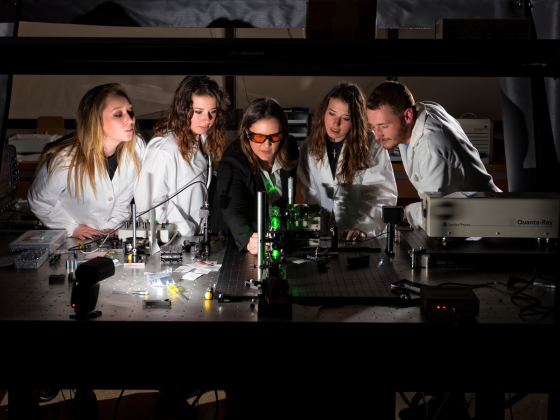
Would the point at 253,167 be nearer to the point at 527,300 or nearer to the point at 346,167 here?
the point at 346,167

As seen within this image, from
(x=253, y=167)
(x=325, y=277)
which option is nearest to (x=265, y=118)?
(x=253, y=167)

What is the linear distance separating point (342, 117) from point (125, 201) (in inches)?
46.4

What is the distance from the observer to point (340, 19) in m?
1.55

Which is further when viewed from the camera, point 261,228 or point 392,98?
point 392,98

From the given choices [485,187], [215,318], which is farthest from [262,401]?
[485,187]

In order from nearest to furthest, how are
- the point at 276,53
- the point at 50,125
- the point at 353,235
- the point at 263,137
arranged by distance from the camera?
the point at 276,53
the point at 263,137
the point at 353,235
the point at 50,125

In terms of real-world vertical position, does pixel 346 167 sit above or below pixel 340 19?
below

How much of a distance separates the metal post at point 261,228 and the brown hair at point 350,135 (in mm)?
889

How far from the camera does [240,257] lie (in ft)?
6.32

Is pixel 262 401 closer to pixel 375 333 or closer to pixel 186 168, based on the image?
pixel 375 333

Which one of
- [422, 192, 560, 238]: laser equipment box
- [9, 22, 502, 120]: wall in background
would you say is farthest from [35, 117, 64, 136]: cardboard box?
[422, 192, 560, 238]: laser equipment box

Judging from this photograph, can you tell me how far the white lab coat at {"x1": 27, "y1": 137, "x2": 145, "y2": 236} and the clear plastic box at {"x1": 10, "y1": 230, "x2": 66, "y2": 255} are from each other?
21 centimetres

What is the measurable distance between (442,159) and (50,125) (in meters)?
3.67

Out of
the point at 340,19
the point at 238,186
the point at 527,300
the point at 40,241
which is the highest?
the point at 340,19
